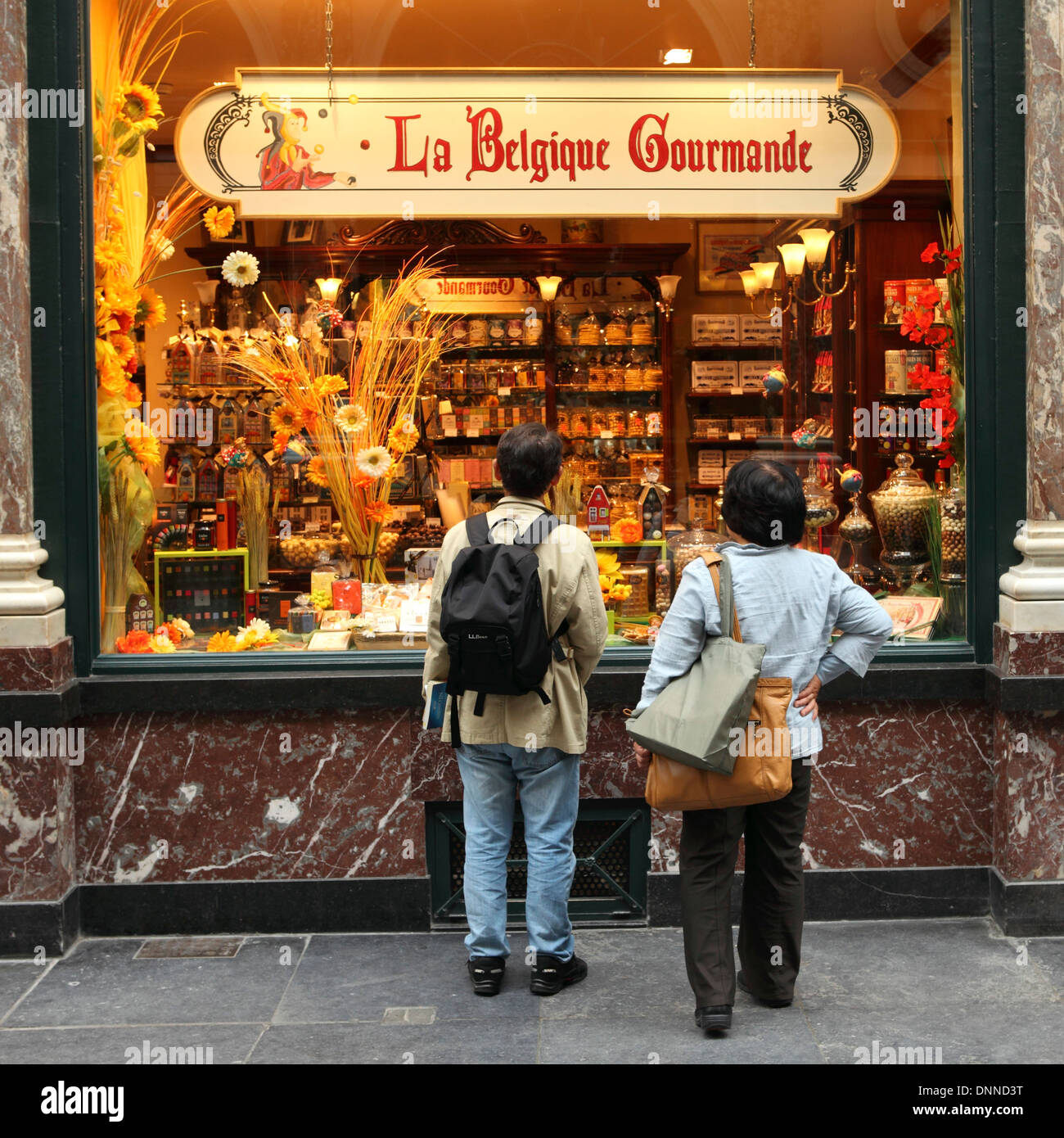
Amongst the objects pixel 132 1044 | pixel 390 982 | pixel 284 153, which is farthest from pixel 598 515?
pixel 132 1044

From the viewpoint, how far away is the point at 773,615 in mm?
3688

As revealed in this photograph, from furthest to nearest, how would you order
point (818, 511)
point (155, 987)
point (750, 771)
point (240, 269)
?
point (818, 511)
point (240, 269)
point (155, 987)
point (750, 771)

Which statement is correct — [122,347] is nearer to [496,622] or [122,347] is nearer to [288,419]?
[288,419]

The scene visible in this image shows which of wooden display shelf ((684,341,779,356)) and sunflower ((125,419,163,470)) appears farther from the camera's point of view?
wooden display shelf ((684,341,779,356))

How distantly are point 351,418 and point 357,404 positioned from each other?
0.07 metres

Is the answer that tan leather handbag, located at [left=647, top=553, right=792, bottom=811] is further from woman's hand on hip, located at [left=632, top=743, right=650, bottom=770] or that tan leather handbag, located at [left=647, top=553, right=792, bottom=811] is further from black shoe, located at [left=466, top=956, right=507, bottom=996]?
black shoe, located at [left=466, top=956, right=507, bottom=996]

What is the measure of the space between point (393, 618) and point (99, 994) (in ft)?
5.72

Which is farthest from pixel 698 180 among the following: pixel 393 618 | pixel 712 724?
pixel 712 724

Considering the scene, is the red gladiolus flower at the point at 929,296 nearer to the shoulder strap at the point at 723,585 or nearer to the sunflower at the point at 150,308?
the shoulder strap at the point at 723,585

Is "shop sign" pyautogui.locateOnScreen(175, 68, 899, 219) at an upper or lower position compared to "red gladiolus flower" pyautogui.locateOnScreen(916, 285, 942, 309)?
upper

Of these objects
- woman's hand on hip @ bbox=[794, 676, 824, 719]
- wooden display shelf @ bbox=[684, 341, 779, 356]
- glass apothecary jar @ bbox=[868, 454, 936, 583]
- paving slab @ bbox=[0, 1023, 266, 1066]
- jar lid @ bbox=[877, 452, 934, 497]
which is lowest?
paving slab @ bbox=[0, 1023, 266, 1066]

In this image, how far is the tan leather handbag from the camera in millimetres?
3617

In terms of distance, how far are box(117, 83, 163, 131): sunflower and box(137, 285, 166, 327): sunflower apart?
0.62 meters

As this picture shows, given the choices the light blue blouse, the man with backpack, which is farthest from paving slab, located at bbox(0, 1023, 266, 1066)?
the light blue blouse
